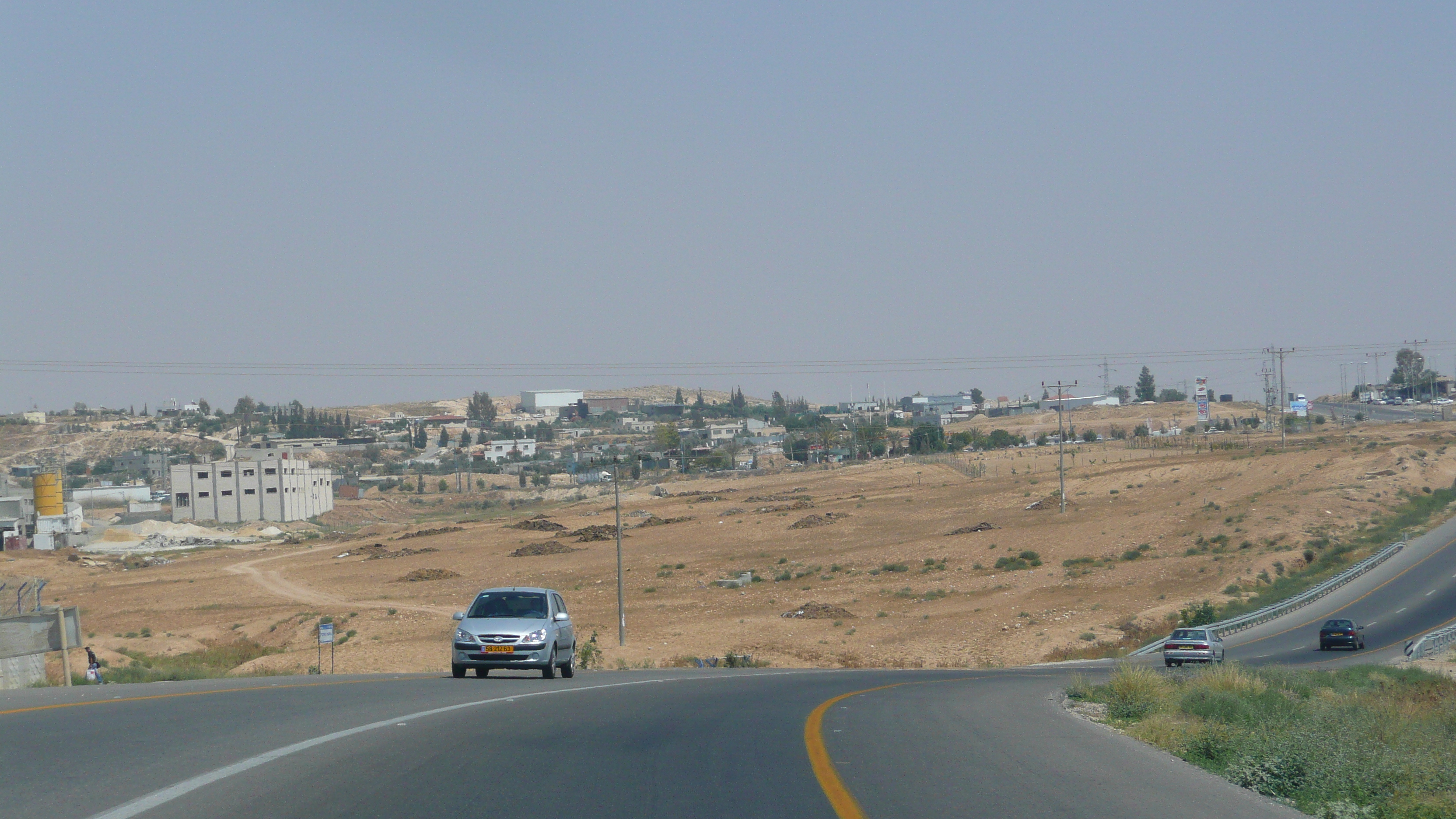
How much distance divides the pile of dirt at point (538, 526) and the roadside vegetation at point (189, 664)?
172 feet

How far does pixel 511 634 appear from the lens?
66.9ft

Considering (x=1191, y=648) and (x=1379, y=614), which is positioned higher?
(x=1191, y=648)

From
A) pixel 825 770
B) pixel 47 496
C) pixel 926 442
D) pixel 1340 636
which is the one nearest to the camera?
pixel 825 770

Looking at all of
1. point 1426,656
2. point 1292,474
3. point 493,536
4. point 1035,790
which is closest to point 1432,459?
point 1292,474

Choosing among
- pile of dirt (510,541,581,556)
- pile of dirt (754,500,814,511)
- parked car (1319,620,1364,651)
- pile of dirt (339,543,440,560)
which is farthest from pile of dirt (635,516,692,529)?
parked car (1319,620,1364,651)

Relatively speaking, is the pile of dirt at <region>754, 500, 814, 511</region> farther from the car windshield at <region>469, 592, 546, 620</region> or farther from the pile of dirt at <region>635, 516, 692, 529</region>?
the car windshield at <region>469, 592, 546, 620</region>

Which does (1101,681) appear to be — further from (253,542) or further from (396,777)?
(253,542)

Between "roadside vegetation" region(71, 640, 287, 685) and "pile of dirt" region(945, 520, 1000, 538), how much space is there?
48015 mm

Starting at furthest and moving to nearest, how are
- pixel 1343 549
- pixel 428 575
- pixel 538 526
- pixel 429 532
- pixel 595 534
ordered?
1. pixel 429 532
2. pixel 538 526
3. pixel 595 534
4. pixel 428 575
5. pixel 1343 549

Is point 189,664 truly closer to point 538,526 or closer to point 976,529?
point 976,529

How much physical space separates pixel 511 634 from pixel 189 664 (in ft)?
65.7

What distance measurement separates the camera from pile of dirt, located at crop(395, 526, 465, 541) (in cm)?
10462

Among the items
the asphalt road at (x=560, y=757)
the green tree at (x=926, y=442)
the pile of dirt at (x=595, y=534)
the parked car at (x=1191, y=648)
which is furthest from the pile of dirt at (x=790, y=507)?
the asphalt road at (x=560, y=757)

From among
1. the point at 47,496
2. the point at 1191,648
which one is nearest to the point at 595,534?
the point at 47,496
